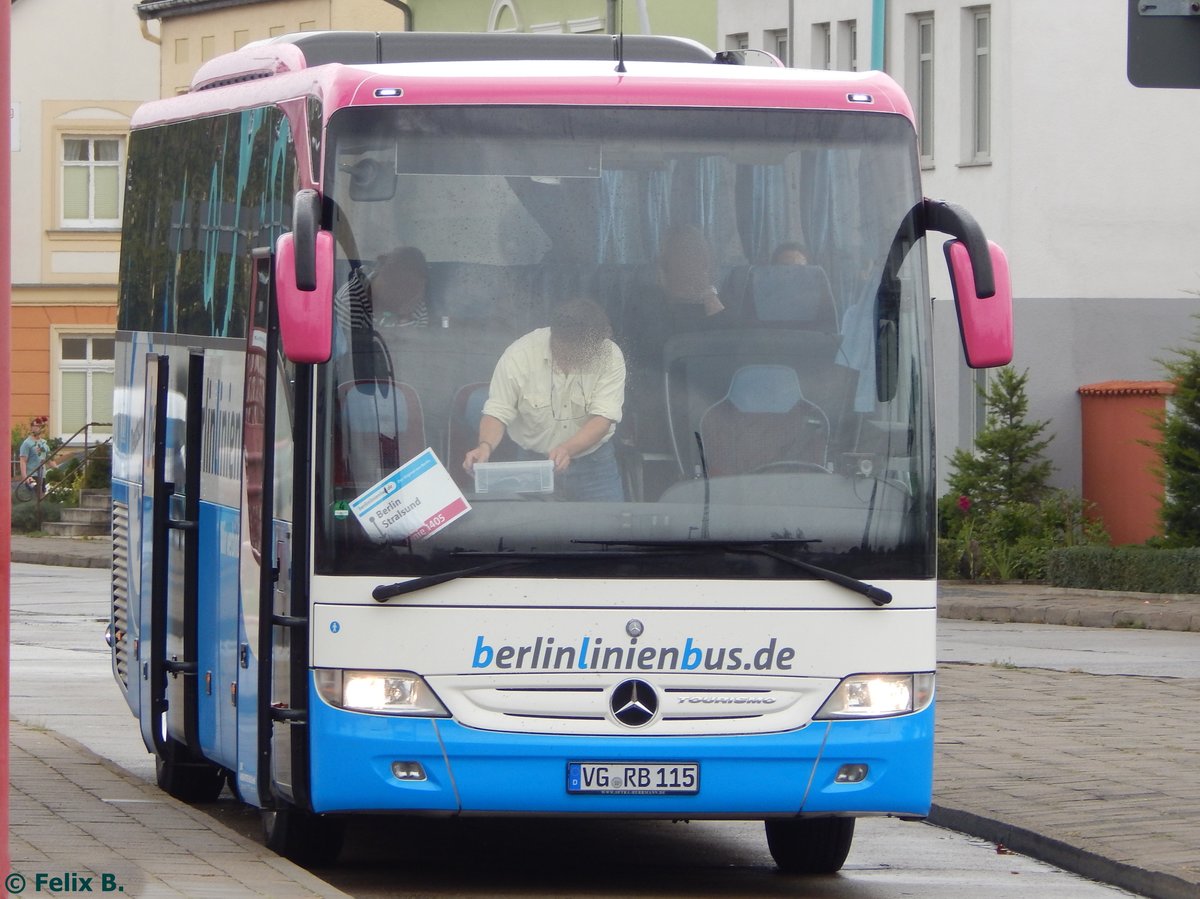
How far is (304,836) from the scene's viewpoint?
940cm

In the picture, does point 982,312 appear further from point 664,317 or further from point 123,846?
point 123,846

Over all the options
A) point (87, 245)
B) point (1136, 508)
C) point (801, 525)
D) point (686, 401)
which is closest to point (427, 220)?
point (686, 401)

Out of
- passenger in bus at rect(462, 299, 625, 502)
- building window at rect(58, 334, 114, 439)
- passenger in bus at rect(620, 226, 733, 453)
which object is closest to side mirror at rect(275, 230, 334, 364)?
passenger in bus at rect(462, 299, 625, 502)

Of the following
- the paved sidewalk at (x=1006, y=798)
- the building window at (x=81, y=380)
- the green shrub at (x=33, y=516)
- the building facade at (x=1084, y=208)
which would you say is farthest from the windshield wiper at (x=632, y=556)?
the building window at (x=81, y=380)

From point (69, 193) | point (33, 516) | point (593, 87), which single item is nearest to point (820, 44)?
point (33, 516)

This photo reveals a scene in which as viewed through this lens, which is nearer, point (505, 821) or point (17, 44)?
point (505, 821)

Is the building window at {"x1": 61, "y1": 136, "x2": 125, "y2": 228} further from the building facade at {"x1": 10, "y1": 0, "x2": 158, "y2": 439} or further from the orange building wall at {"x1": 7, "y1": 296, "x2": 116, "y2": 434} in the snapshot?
the orange building wall at {"x1": 7, "y1": 296, "x2": 116, "y2": 434}

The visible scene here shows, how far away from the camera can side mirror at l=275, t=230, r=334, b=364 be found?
27.0 feet

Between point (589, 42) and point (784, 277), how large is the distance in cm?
244

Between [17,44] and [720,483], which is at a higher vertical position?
[17,44]

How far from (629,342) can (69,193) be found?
1856 inches

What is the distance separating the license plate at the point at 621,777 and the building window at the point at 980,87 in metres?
26.8

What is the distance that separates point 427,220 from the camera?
342 inches

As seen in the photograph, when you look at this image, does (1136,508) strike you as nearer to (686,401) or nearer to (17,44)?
(686,401)
